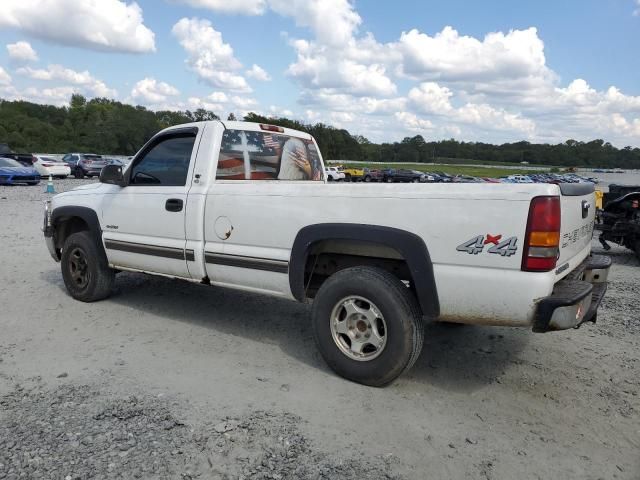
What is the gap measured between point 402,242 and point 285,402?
4.27ft

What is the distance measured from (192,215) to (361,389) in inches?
80.1

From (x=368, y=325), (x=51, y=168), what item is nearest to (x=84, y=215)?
(x=368, y=325)

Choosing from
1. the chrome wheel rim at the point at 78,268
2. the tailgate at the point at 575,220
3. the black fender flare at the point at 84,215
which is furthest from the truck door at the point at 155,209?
the tailgate at the point at 575,220

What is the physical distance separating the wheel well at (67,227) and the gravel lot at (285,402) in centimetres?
86

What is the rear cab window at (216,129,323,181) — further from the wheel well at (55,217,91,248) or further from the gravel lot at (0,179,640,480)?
the wheel well at (55,217,91,248)

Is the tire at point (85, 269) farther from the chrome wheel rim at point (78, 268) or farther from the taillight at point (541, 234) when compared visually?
the taillight at point (541, 234)

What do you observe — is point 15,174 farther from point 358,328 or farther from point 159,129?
point 159,129

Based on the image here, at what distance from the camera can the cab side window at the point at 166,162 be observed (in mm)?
4715

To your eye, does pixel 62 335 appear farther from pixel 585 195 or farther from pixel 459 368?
pixel 585 195

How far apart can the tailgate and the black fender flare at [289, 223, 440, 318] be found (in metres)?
0.82

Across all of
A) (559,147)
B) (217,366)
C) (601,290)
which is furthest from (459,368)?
(559,147)

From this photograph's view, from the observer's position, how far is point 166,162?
16.0 ft

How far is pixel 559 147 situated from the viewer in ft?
540

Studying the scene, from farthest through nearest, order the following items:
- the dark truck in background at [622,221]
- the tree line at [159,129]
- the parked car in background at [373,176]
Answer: the tree line at [159,129], the parked car in background at [373,176], the dark truck in background at [622,221]
